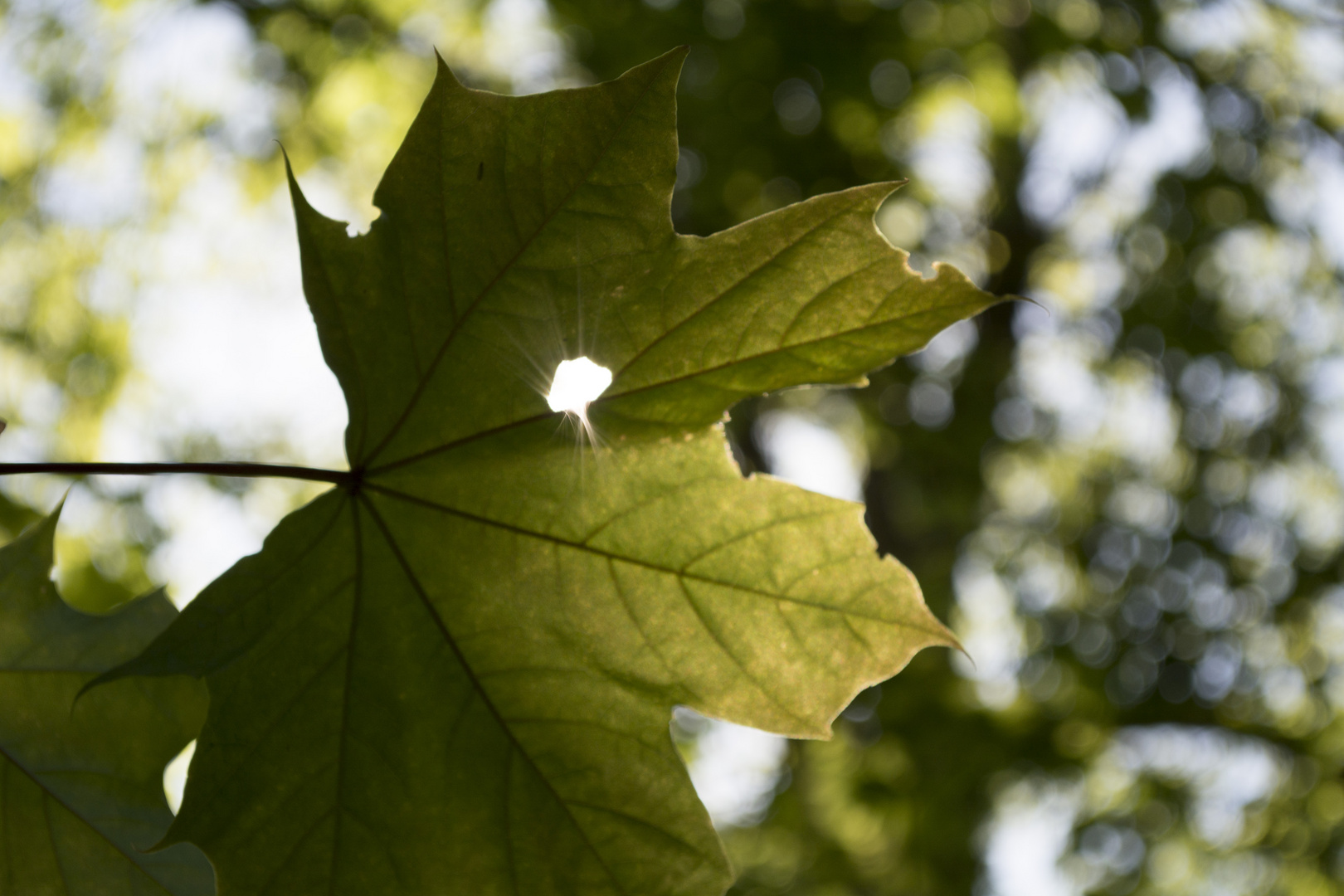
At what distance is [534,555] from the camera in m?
0.96

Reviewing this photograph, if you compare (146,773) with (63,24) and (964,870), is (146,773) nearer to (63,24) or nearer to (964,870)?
(964,870)

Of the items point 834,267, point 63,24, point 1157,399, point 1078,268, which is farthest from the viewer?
point 1078,268

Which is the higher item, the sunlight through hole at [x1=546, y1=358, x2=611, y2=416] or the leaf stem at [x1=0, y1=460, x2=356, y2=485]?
the leaf stem at [x1=0, y1=460, x2=356, y2=485]

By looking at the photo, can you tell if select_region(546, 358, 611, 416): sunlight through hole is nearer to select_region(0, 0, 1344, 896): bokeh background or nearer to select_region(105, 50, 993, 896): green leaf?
select_region(105, 50, 993, 896): green leaf

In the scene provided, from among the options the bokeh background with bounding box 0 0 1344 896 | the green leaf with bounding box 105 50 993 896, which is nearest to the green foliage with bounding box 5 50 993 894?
the green leaf with bounding box 105 50 993 896

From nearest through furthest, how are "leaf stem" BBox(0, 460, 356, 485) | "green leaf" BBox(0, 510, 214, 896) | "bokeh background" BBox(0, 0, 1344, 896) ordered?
"leaf stem" BBox(0, 460, 356, 485) → "green leaf" BBox(0, 510, 214, 896) → "bokeh background" BBox(0, 0, 1344, 896)

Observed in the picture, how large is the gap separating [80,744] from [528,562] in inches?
21.4

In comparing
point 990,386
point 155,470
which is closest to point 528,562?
point 155,470

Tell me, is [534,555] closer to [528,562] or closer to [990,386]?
[528,562]

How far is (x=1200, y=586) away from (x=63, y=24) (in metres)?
9.65

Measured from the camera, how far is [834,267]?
0.84 metres

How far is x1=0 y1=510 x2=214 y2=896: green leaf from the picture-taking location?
0.97 metres

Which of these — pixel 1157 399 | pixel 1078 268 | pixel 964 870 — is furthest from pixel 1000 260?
pixel 964 870

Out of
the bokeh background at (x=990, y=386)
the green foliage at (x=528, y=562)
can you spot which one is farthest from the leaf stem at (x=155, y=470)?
the bokeh background at (x=990, y=386)
